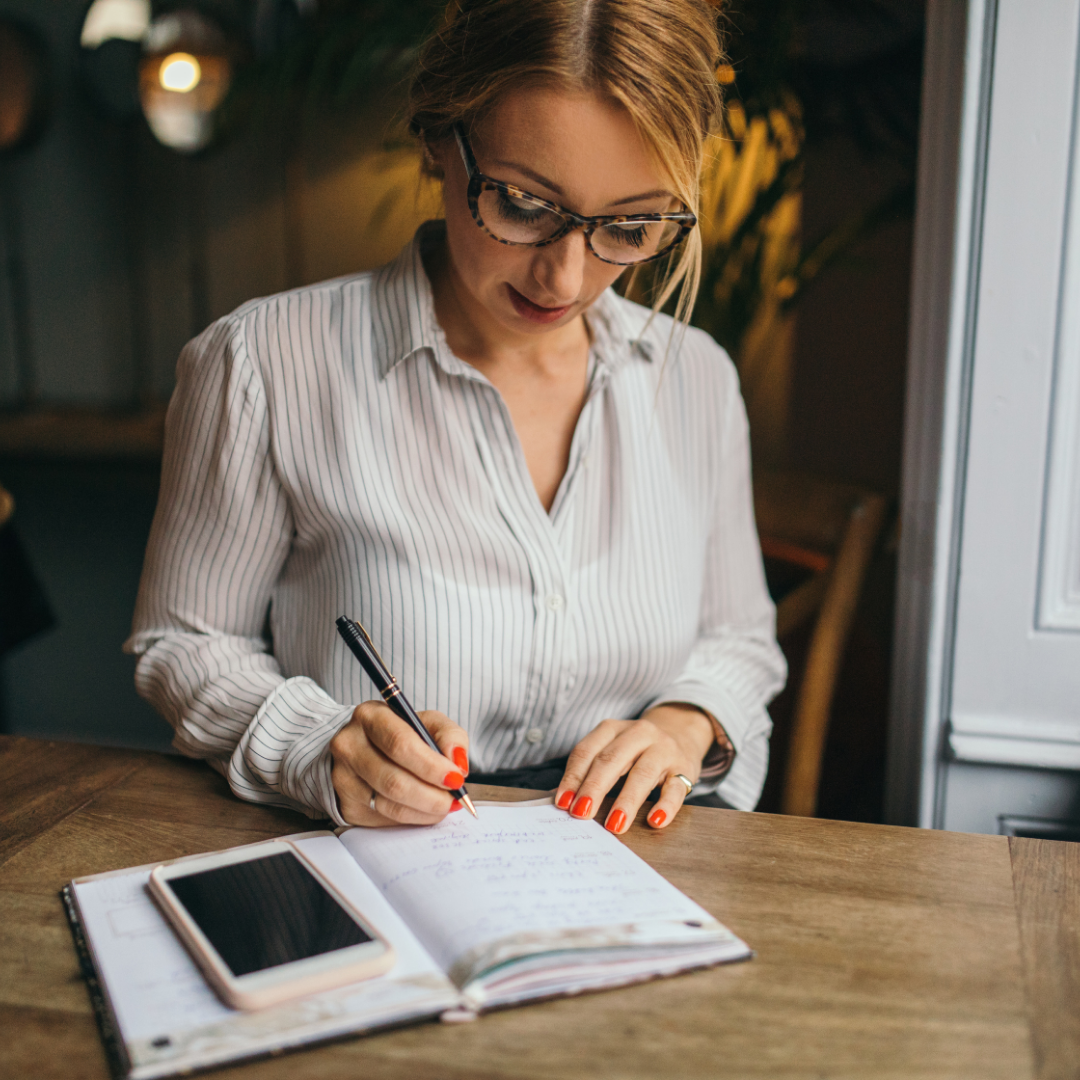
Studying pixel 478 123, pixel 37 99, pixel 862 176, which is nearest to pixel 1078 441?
pixel 478 123

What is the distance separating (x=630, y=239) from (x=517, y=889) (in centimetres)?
63

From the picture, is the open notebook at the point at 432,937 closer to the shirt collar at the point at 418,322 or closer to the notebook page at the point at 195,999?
the notebook page at the point at 195,999

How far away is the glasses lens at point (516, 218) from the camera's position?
0.96 metres

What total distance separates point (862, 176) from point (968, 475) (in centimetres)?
140

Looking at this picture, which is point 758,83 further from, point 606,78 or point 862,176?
point 606,78

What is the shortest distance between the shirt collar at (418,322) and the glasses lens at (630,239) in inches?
4.7

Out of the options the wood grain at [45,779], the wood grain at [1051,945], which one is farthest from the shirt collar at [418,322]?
the wood grain at [1051,945]

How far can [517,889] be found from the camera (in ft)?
2.36

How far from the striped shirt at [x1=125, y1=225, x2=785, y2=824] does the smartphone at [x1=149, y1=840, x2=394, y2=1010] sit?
0.94 feet

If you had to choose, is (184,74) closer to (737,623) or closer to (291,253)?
(291,253)

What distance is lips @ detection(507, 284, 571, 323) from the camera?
107cm

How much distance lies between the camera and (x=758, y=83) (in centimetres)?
180

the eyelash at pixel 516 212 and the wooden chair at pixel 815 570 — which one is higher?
the eyelash at pixel 516 212

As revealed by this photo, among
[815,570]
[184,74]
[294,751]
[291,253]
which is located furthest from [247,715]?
[291,253]
